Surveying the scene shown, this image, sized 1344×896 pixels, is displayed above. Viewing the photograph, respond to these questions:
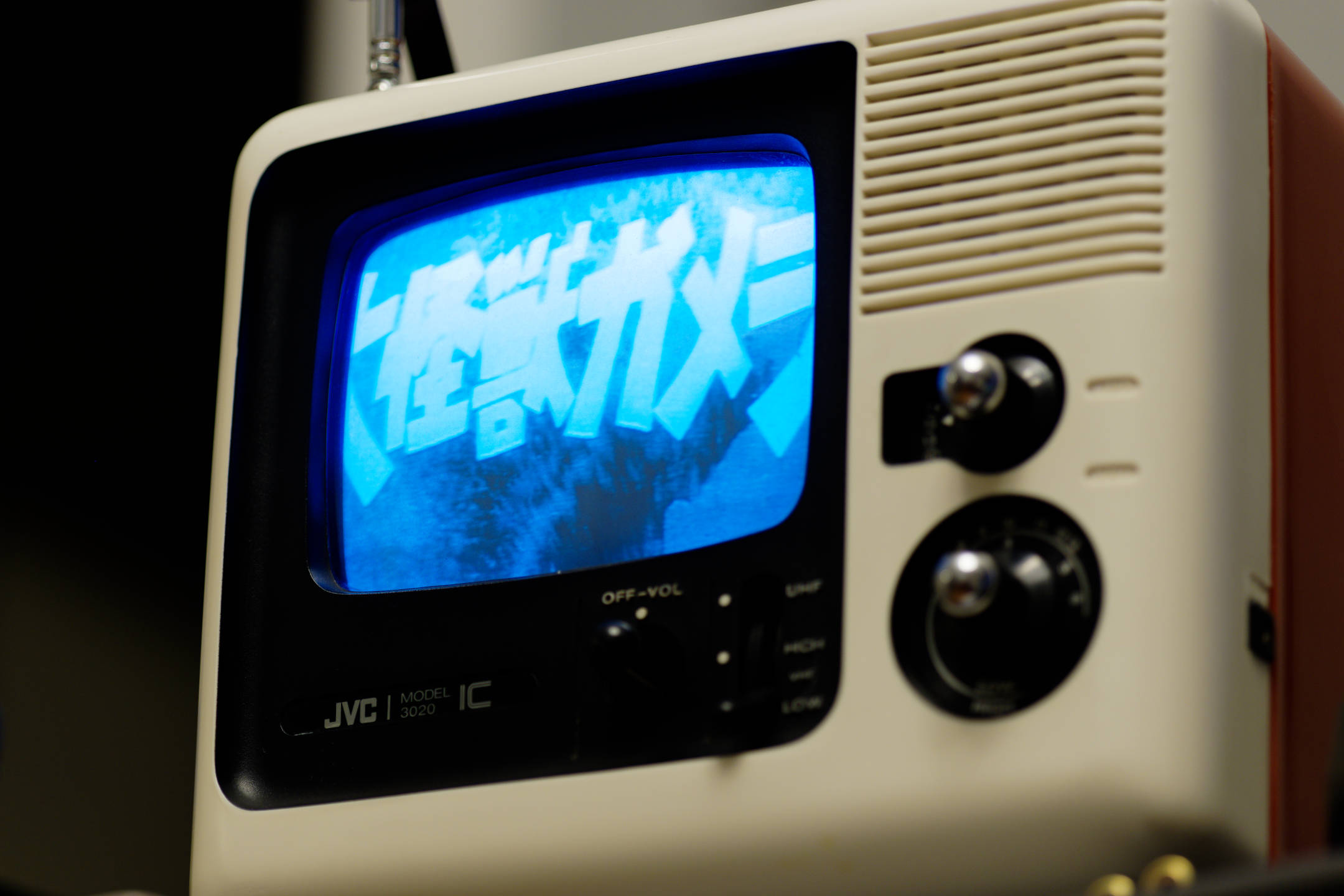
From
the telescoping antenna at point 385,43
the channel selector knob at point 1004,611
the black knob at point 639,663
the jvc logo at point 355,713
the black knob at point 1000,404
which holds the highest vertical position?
the telescoping antenna at point 385,43

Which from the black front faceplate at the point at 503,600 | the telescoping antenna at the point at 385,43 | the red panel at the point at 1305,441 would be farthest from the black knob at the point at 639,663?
the telescoping antenna at the point at 385,43

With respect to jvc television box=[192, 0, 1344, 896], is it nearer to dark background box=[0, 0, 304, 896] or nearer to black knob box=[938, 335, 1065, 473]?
black knob box=[938, 335, 1065, 473]

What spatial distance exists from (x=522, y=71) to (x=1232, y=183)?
469 mm

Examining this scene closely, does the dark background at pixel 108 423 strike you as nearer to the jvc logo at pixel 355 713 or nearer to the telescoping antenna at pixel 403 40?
the telescoping antenna at pixel 403 40

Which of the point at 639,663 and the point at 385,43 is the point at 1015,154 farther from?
the point at 385,43

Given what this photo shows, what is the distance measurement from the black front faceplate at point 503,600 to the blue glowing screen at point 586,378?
0.9 inches

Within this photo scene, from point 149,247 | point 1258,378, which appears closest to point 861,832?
point 1258,378

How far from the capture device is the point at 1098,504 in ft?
2.43

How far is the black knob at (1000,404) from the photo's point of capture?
75 cm

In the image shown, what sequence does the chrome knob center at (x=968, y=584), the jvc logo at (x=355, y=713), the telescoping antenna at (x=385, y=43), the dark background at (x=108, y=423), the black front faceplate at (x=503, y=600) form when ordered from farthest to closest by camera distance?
1. the dark background at (x=108, y=423)
2. the telescoping antenna at (x=385, y=43)
3. the jvc logo at (x=355, y=713)
4. the black front faceplate at (x=503, y=600)
5. the chrome knob center at (x=968, y=584)

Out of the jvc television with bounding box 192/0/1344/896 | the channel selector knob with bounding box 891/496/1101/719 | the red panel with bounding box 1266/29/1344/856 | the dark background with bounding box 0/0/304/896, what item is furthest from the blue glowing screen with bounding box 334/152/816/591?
the dark background with bounding box 0/0/304/896

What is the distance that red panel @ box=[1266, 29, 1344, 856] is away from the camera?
77cm

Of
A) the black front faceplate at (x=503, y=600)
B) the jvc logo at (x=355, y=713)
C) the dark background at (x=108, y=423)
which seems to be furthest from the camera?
the dark background at (x=108, y=423)

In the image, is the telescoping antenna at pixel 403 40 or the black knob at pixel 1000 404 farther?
the telescoping antenna at pixel 403 40
